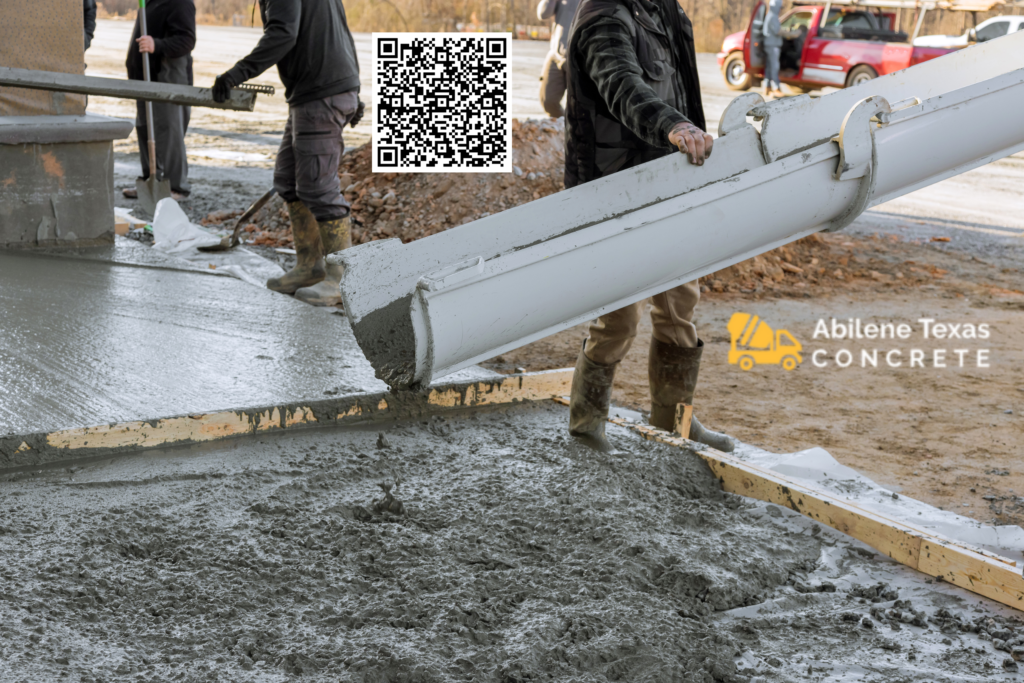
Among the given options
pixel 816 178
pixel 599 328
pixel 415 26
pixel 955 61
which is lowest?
pixel 599 328

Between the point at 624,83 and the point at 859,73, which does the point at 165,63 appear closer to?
the point at 624,83

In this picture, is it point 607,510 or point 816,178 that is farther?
point 607,510

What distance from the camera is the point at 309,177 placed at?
5.03 m

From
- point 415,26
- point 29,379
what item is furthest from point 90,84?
point 415,26

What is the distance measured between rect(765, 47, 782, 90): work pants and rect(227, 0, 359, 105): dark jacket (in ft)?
42.0

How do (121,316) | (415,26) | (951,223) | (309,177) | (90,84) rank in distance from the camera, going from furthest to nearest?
(415,26) → (951,223) → (309,177) → (90,84) → (121,316)

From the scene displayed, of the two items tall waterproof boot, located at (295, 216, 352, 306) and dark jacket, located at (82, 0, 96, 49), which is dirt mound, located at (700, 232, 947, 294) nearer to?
tall waterproof boot, located at (295, 216, 352, 306)

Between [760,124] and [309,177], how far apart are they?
3.08 m

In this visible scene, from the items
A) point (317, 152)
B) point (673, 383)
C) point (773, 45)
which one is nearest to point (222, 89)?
point (317, 152)

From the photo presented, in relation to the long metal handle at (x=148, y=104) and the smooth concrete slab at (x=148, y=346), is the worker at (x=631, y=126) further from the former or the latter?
the long metal handle at (x=148, y=104)

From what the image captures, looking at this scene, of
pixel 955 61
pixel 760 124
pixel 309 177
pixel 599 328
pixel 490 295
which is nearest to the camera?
pixel 490 295

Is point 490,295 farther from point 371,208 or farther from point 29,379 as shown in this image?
point 371,208

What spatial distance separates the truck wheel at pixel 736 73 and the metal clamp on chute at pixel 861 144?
16.0m

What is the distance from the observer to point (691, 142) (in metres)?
2.46
